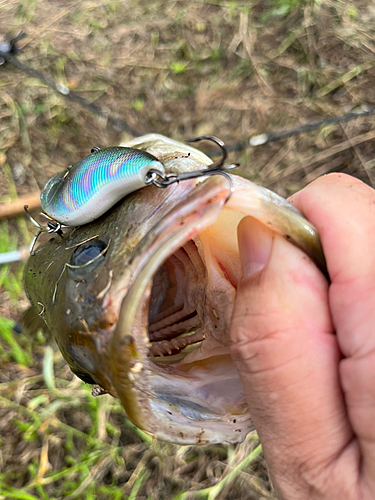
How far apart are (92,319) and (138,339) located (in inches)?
6.4

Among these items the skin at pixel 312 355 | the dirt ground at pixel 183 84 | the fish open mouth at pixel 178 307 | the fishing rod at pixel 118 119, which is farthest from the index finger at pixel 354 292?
the dirt ground at pixel 183 84

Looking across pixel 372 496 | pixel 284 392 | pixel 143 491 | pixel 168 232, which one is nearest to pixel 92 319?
pixel 168 232

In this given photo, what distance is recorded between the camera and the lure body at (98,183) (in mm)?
1224

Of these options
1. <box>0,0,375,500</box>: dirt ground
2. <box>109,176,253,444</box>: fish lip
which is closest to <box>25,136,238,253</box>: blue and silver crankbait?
<box>109,176,253,444</box>: fish lip

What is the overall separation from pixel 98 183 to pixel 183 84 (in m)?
3.43

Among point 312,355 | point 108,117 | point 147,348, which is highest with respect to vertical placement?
point 147,348

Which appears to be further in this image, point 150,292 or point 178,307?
point 178,307

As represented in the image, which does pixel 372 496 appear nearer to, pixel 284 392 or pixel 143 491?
pixel 284 392

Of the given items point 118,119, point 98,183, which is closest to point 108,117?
point 118,119

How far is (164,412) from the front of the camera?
1.27 meters

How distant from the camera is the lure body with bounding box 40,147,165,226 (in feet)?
4.01

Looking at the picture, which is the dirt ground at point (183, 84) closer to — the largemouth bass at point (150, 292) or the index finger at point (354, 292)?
the largemouth bass at point (150, 292)

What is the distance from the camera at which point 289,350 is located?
122 centimetres

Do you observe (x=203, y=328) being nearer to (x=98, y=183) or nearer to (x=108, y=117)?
(x=98, y=183)
